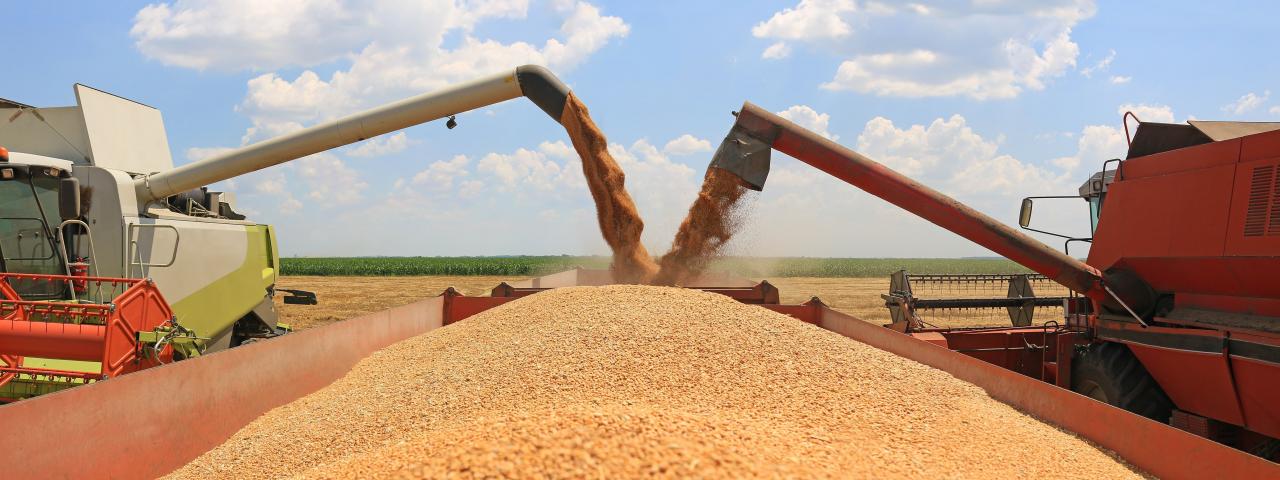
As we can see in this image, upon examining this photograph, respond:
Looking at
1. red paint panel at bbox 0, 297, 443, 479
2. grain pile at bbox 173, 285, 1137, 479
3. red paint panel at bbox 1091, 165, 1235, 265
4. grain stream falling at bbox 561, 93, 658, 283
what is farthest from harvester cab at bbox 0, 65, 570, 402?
red paint panel at bbox 1091, 165, 1235, 265

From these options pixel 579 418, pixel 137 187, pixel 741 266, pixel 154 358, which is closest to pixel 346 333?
pixel 154 358

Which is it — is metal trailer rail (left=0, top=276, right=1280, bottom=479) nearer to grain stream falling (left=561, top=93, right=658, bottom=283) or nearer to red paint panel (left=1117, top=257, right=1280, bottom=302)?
red paint panel (left=1117, top=257, right=1280, bottom=302)

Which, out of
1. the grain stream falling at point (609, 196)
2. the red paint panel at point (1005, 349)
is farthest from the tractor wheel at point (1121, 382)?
the grain stream falling at point (609, 196)

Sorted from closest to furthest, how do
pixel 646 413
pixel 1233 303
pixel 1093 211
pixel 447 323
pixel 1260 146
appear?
pixel 646 413 < pixel 1260 146 < pixel 1233 303 < pixel 1093 211 < pixel 447 323

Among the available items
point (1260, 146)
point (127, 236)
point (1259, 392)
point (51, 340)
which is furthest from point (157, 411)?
point (1260, 146)

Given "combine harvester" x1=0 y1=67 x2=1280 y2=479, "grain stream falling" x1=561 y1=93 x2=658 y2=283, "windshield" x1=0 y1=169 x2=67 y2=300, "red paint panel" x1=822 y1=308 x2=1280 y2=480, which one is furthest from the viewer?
"grain stream falling" x1=561 y1=93 x2=658 y2=283

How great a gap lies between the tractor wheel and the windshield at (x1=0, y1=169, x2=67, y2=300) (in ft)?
19.8

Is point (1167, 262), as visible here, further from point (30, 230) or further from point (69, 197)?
point (30, 230)

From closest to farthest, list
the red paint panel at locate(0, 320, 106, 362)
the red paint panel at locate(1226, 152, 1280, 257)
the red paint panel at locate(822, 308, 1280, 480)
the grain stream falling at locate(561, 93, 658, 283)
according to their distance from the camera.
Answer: the red paint panel at locate(822, 308, 1280, 480)
the red paint panel at locate(0, 320, 106, 362)
the red paint panel at locate(1226, 152, 1280, 257)
the grain stream falling at locate(561, 93, 658, 283)

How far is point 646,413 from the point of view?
2691 millimetres

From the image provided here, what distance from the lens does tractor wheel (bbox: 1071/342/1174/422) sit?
14.0 ft

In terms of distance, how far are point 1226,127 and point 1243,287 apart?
104 centimetres

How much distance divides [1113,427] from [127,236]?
5.31 metres

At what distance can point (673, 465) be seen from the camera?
225 centimetres
